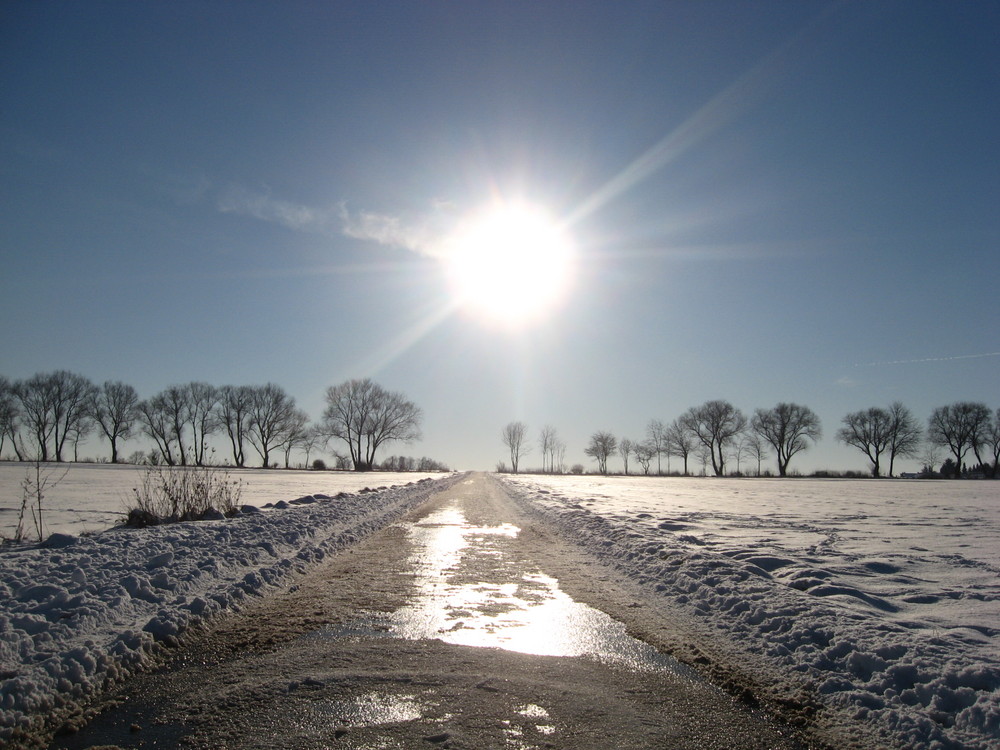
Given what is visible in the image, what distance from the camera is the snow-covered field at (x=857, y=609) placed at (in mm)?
3199

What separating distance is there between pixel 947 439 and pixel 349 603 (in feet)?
335

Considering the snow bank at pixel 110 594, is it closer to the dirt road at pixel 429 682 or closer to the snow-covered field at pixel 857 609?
the dirt road at pixel 429 682

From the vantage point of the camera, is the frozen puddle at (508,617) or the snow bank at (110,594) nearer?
the snow bank at (110,594)

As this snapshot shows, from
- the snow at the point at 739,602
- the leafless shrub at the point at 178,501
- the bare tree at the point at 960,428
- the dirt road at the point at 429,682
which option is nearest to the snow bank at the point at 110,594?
the snow at the point at 739,602

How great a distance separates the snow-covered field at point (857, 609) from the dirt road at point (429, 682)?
715mm

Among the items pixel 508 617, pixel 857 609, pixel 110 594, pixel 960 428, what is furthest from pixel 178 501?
pixel 960 428

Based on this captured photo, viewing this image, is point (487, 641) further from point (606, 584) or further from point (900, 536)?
point (900, 536)

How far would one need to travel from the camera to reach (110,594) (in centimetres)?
503

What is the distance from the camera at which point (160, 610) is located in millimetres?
4785

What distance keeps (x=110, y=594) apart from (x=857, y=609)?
750cm

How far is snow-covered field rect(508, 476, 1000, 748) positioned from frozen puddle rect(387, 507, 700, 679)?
97 cm

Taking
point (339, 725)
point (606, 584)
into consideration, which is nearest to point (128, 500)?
point (606, 584)

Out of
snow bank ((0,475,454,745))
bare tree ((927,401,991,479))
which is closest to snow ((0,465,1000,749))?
snow bank ((0,475,454,745))

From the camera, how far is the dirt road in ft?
9.29
